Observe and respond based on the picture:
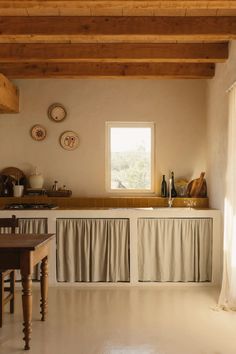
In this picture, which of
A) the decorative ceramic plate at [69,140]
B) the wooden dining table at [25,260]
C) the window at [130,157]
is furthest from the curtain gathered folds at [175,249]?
the wooden dining table at [25,260]

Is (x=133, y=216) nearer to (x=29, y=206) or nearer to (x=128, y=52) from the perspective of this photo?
(x=29, y=206)

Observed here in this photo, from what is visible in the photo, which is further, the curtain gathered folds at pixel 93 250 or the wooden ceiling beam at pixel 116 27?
the curtain gathered folds at pixel 93 250

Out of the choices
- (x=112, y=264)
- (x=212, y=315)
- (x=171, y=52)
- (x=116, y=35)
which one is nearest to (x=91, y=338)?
(x=212, y=315)

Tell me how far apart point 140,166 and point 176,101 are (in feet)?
3.29

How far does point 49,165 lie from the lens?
19.1ft

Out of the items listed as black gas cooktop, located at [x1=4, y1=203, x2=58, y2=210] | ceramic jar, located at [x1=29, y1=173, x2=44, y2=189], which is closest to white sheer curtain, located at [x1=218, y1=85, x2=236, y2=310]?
black gas cooktop, located at [x1=4, y1=203, x2=58, y2=210]

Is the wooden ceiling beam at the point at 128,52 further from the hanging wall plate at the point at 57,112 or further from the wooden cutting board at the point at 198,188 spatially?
the wooden cutting board at the point at 198,188

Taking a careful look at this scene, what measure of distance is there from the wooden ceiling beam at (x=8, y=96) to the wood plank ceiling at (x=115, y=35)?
0.69ft

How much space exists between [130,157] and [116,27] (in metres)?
2.31

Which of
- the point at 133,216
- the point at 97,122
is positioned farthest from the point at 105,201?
the point at 97,122

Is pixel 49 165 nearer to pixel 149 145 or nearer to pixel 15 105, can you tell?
pixel 15 105

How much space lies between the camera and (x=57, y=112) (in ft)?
19.0

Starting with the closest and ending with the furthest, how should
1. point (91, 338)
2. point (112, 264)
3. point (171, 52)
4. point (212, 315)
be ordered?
point (91, 338), point (212, 315), point (171, 52), point (112, 264)

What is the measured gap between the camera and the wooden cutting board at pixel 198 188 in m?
5.63
